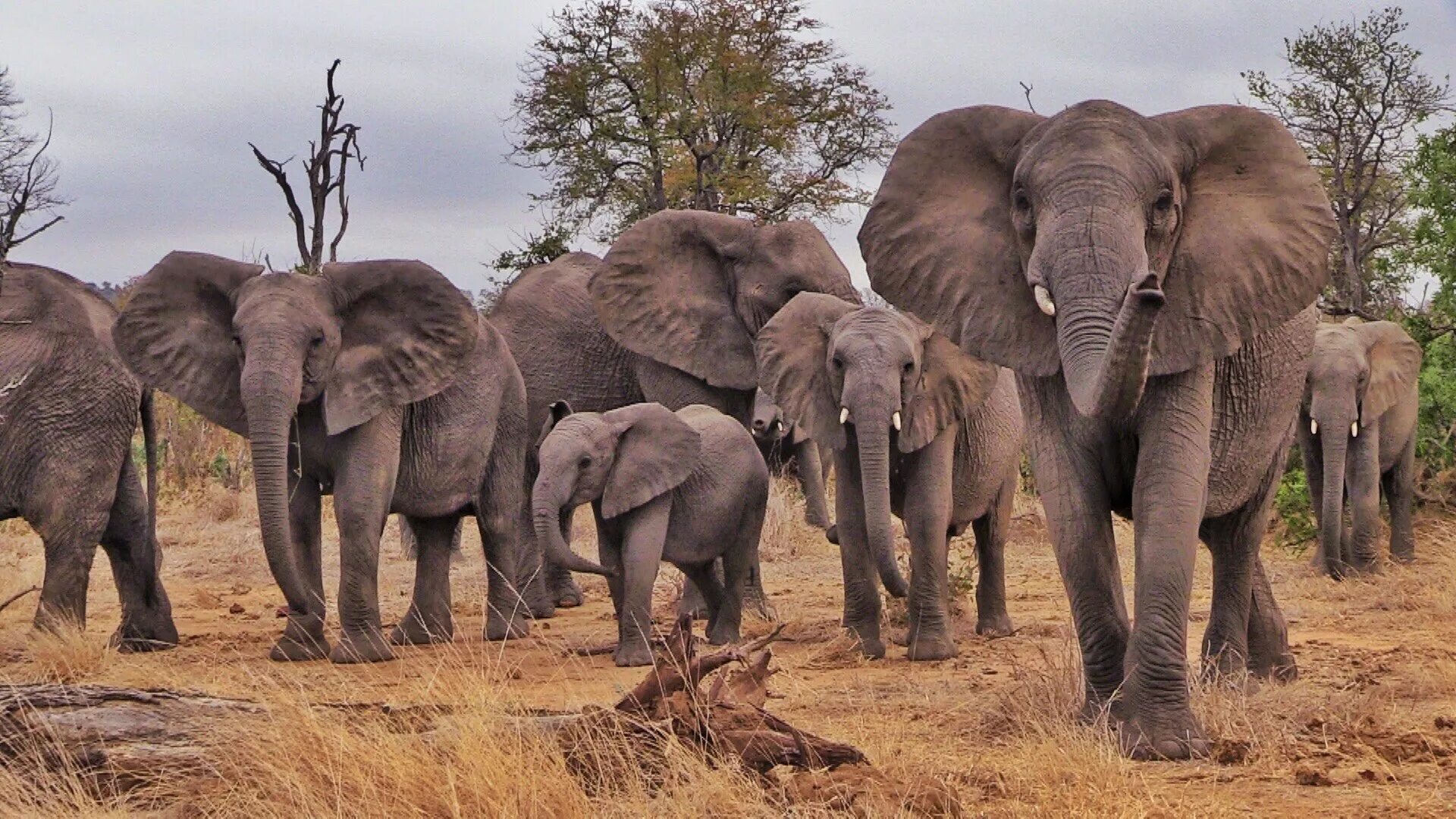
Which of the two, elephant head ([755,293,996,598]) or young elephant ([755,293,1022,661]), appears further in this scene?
young elephant ([755,293,1022,661])

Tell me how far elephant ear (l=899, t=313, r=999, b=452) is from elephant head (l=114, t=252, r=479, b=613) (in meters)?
2.53

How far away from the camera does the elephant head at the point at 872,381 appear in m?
8.68

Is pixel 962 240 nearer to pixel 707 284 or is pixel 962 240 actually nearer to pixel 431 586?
pixel 431 586

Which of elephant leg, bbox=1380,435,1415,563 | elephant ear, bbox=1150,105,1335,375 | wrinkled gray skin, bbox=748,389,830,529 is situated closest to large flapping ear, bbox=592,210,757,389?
wrinkled gray skin, bbox=748,389,830,529

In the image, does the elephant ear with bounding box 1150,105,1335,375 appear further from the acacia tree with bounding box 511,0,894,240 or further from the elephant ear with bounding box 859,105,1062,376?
the acacia tree with bounding box 511,0,894,240

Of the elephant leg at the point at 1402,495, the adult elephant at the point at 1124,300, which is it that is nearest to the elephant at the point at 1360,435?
the elephant leg at the point at 1402,495

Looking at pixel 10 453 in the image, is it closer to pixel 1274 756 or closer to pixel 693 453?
pixel 693 453

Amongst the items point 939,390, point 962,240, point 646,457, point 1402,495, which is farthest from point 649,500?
point 1402,495

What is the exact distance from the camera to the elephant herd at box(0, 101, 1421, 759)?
6055 mm

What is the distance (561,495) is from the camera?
8844mm

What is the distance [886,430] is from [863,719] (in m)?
2.42

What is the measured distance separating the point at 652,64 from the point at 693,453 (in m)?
17.2

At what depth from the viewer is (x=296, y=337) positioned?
9.10m

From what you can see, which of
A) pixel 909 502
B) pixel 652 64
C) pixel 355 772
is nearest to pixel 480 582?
pixel 909 502
